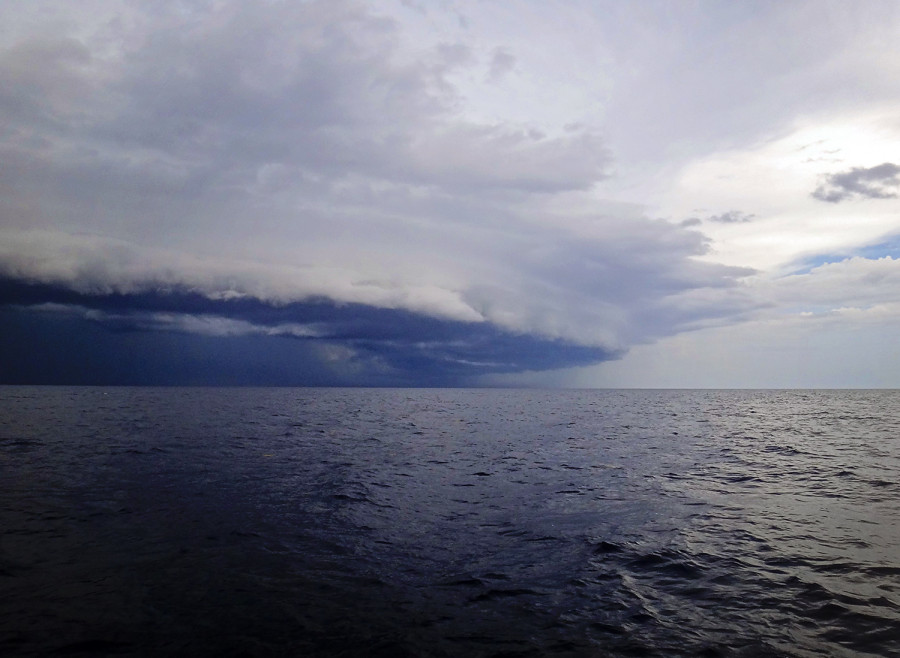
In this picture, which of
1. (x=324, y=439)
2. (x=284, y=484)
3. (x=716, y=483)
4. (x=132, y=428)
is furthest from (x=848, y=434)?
(x=132, y=428)

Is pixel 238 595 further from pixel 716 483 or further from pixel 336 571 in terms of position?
pixel 716 483

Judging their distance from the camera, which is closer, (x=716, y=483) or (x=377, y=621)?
(x=377, y=621)

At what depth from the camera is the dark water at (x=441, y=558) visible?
10727 mm

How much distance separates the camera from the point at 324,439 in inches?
1829

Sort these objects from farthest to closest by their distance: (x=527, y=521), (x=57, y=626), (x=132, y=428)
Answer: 1. (x=132, y=428)
2. (x=527, y=521)
3. (x=57, y=626)

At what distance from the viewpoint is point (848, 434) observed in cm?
5409

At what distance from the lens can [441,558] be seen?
51.3 ft

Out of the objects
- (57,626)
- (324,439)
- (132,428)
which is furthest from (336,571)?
(132,428)

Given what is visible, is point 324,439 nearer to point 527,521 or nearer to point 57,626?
point 527,521

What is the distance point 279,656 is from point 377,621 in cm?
234

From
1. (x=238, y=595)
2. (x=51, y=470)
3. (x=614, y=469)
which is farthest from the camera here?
(x=614, y=469)

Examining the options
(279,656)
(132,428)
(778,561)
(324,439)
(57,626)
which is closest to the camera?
(279,656)

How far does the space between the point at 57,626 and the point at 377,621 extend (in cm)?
688

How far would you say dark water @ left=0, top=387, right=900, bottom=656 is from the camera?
10.7m
